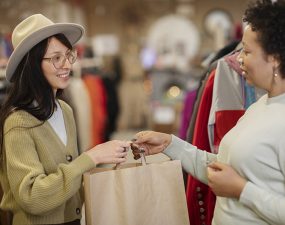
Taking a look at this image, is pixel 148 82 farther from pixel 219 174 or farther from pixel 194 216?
pixel 219 174

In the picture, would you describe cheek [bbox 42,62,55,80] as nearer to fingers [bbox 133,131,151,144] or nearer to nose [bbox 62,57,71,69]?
nose [bbox 62,57,71,69]

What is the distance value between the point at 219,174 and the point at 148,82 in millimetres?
7081

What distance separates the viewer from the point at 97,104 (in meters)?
→ 4.91

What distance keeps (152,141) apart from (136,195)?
0.80ft

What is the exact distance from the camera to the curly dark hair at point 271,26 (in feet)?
4.07

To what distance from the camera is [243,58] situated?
1338 mm

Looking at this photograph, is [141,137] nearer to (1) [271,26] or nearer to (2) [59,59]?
(2) [59,59]

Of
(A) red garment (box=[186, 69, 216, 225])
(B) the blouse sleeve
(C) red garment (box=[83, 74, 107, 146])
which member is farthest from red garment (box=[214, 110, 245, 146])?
(C) red garment (box=[83, 74, 107, 146])

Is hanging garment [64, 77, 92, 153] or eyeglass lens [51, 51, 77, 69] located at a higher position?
eyeglass lens [51, 51, 77, 69]

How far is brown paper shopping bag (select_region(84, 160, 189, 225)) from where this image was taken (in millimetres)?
1371

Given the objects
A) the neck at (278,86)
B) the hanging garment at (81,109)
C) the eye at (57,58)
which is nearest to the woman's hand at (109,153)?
the eye at (57,58)

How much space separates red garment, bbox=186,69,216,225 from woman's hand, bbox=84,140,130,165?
557mm

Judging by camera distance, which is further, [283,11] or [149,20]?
[149,20]

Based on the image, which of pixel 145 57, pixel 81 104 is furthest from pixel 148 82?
pixel 81 104
